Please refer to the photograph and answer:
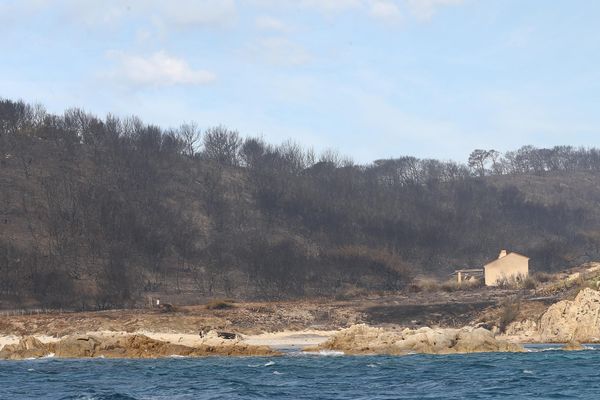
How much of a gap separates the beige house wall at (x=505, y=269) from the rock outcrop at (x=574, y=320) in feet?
95.6

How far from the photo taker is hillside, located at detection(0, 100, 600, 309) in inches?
3462

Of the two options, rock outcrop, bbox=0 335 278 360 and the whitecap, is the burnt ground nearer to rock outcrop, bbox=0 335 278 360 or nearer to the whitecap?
rock outcrop, bbox=0 335 278 360

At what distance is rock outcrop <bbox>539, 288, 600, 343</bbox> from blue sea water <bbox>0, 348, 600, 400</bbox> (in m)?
7.90

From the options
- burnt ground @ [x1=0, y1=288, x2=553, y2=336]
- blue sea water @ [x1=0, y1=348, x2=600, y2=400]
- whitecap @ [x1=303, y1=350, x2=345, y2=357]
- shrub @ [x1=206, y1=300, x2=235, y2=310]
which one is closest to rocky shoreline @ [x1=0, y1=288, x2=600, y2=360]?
whitecap @ [x1=303, y1=350, x2=345, y2=357]

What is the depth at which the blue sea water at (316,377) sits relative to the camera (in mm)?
30859

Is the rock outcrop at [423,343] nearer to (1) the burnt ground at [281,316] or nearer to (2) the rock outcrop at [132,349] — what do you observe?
(2) the rock outcrop at [132,349]

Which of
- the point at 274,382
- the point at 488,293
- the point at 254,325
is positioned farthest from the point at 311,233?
the point at 274,382

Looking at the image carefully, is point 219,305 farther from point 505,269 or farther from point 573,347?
point 505,269

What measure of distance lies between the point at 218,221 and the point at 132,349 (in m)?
66.3

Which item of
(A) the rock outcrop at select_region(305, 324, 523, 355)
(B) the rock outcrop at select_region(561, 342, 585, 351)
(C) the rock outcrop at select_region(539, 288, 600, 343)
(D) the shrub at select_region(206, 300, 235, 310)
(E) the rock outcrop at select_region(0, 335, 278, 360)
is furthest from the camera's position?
(D) the shrub at select_region(206, 300, 235, 310)

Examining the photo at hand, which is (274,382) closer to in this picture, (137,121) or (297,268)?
(297,268)

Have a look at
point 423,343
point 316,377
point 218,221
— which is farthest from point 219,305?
point 218,221

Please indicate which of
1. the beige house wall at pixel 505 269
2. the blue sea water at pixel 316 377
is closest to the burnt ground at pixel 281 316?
the beige house wall at pixel 505 269

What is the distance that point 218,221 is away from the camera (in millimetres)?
114438
